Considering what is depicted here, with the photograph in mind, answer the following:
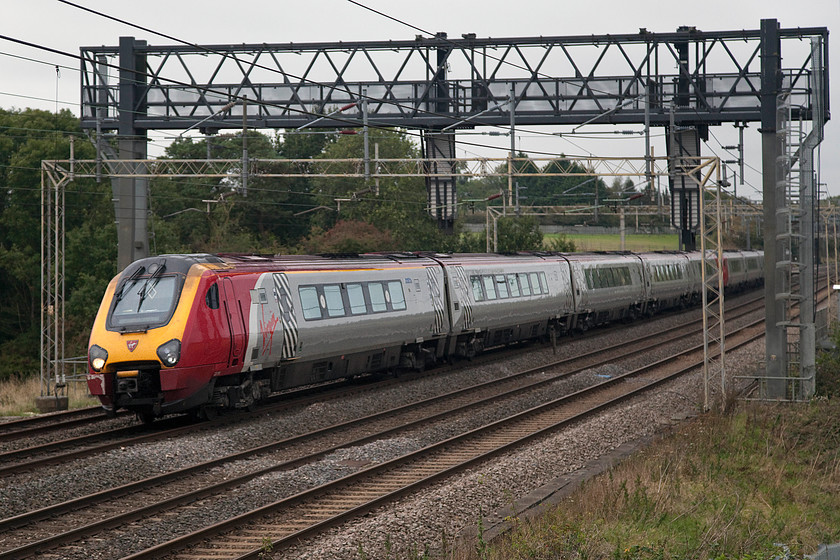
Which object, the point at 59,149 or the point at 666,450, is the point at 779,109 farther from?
the point at 59,149

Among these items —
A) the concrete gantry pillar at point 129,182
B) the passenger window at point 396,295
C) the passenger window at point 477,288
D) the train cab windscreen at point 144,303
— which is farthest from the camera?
the concrete gantry pillar at point 129,182

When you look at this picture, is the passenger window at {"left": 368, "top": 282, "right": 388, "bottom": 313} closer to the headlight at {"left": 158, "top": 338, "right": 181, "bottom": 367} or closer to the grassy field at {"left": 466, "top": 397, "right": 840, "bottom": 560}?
the headlight at {"left": 158, "top": 338, "right": 181, "bottom": 367}

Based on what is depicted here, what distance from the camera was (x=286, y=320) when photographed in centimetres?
1786

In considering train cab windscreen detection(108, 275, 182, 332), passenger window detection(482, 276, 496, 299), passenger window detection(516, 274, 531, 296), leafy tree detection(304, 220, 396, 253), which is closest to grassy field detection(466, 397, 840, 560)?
train cab windscreen detection(108, 275, 182, 332)

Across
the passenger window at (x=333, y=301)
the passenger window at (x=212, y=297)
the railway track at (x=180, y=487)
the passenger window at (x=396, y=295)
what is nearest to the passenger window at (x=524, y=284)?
the passenger window at (x=396, y=295)

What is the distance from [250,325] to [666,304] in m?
30.5

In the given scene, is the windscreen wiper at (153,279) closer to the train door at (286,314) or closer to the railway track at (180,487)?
the train door at (286,314)

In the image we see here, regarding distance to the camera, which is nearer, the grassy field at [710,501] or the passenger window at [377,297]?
the grassy field at [710,501]

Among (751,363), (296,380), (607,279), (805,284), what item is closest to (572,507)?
(296,380)

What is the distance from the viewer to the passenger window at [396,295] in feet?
70.9

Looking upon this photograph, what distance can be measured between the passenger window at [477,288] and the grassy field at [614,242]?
2355 inches

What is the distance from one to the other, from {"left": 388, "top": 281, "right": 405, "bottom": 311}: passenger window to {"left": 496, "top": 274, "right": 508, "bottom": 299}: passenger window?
5555mm

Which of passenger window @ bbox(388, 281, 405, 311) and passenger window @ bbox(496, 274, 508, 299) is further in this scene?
passenger window @ bbox(496, 274, 508, 299)

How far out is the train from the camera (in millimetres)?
15430
